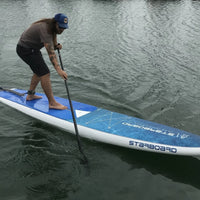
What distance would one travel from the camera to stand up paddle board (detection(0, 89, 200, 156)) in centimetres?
452

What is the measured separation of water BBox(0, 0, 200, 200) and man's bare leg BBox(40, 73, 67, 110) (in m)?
0.61

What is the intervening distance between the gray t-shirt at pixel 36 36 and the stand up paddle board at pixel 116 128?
1.74 metres

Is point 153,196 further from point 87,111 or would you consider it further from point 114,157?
point 87,111

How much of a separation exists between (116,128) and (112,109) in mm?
1811

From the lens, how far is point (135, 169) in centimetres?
465

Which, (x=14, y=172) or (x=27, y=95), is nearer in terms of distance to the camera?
(x=14, y=172)

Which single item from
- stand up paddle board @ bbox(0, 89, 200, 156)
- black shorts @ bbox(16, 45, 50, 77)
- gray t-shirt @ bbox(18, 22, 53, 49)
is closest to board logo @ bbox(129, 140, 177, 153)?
stand up paddle board @ bbox(0, 89, 200, 156)

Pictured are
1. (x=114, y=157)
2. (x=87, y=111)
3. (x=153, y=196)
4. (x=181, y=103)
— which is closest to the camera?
(x=153, y=196)

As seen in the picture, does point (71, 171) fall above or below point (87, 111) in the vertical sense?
below

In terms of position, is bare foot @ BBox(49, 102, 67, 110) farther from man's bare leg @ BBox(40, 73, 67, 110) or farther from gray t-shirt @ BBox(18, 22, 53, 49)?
gray t-shirt @ BBox(18, 22, 53, 49)

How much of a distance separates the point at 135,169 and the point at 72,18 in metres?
19.6

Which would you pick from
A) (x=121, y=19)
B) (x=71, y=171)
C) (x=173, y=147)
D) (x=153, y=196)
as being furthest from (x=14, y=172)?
(x=121, y=19)

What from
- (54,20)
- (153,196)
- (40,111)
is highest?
(54,20)

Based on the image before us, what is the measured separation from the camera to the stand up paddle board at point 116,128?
4516 millimetres
